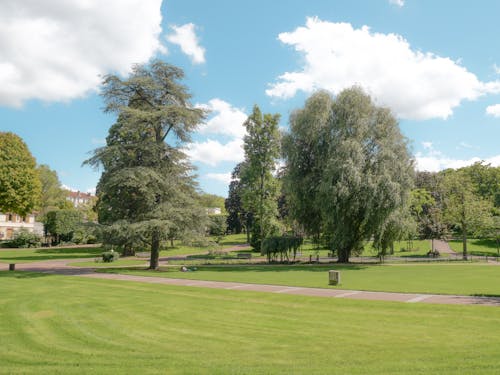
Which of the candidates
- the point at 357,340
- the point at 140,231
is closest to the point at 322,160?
the point at 140,231

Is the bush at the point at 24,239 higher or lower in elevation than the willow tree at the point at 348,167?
lower

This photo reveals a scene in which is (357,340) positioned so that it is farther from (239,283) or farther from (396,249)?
(396,249)

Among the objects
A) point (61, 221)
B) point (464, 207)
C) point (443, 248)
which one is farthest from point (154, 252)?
point (443, 248)

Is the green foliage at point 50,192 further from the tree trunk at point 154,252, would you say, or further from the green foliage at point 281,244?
the tree trunk at point 154,252

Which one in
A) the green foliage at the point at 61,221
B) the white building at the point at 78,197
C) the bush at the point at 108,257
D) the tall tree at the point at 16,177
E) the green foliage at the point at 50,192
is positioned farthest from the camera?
the white building at the point at 78,197

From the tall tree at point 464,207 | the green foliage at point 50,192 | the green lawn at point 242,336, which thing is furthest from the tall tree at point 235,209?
the green lawn at point 242,336

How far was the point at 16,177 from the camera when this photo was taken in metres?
52.1

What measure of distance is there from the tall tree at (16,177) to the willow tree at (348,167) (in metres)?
36.7

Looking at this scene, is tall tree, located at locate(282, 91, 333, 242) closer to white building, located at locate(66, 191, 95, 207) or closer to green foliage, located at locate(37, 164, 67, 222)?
green foliage, located at locate(37, 164, 67, 222)

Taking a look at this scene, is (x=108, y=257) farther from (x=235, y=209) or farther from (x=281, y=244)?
(x=235, y=209)

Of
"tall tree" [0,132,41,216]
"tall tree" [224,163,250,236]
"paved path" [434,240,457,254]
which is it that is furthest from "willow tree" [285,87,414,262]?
"tall tree" [224,163,250,236]

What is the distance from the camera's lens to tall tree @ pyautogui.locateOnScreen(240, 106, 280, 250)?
48594 millimetres

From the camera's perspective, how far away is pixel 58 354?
8586 mm

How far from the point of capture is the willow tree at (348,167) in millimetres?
33219
